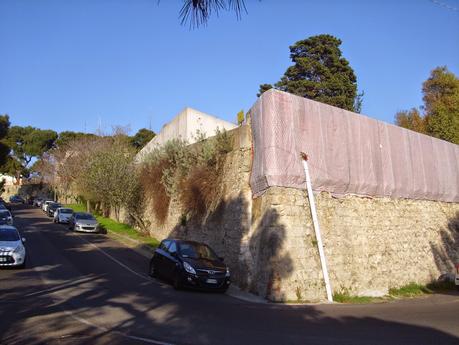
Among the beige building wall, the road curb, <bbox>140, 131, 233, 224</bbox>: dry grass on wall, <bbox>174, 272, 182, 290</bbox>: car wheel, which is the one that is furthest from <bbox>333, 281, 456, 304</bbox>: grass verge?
the beige building wall

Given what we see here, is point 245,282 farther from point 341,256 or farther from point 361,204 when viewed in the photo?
point 361,204

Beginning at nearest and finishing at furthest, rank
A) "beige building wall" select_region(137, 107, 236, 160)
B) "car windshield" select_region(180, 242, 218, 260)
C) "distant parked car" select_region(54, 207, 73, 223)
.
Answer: "car windshield" select_region(180, 242, 218, 260), "beige building wall" select_region(137, 107, 236, 160), "distant parked car" select_region(54, 207, 73, 223)

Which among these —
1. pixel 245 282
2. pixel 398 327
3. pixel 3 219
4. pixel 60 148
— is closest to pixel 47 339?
pixel 398 327

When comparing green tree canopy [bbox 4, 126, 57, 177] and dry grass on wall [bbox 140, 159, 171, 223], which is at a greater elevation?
A: green tree canopy [bbox 4, 126, 57, 177]

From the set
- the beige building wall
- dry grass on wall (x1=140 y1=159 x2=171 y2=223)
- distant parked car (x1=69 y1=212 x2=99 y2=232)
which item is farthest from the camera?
the beige building wall

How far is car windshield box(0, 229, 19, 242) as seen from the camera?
660 inches

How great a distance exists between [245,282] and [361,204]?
6052 mm

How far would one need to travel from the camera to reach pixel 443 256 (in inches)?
936

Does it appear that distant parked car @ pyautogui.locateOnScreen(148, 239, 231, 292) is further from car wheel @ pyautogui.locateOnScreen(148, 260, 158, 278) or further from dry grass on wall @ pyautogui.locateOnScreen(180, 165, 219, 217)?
dry grass on wall @ pyautogui.locateOnScreen(180, 165, 219, 217)

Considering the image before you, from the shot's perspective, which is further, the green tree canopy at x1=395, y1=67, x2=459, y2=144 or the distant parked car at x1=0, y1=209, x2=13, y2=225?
the green tree canopy at x1=395, y1=67, x2=459, y2=144

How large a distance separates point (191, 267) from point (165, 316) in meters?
4.96

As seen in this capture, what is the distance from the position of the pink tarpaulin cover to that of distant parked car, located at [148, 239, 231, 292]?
10.7ft

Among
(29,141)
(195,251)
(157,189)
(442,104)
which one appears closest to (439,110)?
(442,104)

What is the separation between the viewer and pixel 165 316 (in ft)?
32.8
